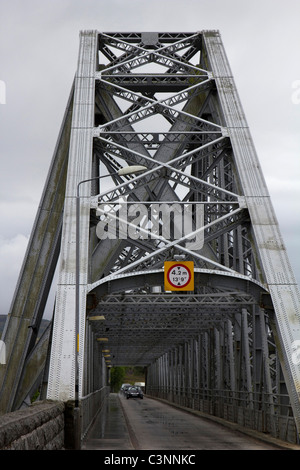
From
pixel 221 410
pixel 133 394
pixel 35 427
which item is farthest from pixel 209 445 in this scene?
pixel 133 394

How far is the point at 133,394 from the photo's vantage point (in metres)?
78.7

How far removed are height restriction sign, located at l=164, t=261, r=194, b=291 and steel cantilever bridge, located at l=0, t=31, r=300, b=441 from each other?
0.05m

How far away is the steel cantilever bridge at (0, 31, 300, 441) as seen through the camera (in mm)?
17625

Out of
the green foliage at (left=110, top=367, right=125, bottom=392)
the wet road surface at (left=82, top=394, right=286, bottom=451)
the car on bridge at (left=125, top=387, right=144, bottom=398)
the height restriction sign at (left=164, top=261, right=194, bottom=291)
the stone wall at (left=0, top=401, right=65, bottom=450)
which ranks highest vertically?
the green foliage at (left=110, top=367, right=125, bottom=392)

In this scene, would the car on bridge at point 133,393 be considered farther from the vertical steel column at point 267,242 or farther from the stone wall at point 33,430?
the stone wall at point 33,430

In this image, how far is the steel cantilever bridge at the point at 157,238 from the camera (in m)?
17.6

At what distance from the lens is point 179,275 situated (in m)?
18.4

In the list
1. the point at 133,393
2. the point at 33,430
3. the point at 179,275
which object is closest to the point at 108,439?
the point at 179,275

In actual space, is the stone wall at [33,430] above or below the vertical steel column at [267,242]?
below

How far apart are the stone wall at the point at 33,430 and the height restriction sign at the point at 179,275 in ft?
17.8

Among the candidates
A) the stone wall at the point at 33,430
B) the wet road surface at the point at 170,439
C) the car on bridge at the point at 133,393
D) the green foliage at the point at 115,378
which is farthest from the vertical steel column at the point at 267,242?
the green foliage at the point at 115,378

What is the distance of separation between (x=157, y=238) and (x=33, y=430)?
9581 millimetres

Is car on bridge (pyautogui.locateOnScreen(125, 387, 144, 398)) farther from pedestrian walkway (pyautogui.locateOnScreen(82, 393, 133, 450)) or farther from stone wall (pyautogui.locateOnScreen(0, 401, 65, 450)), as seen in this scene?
stone wall (pyautogui.locateOnScreen(0, 401, 65, 450))

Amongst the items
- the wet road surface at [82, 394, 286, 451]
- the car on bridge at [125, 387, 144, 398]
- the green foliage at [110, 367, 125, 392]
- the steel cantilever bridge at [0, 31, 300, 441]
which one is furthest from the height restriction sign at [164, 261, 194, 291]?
the green foliage at [110, 367, 125, 392]
